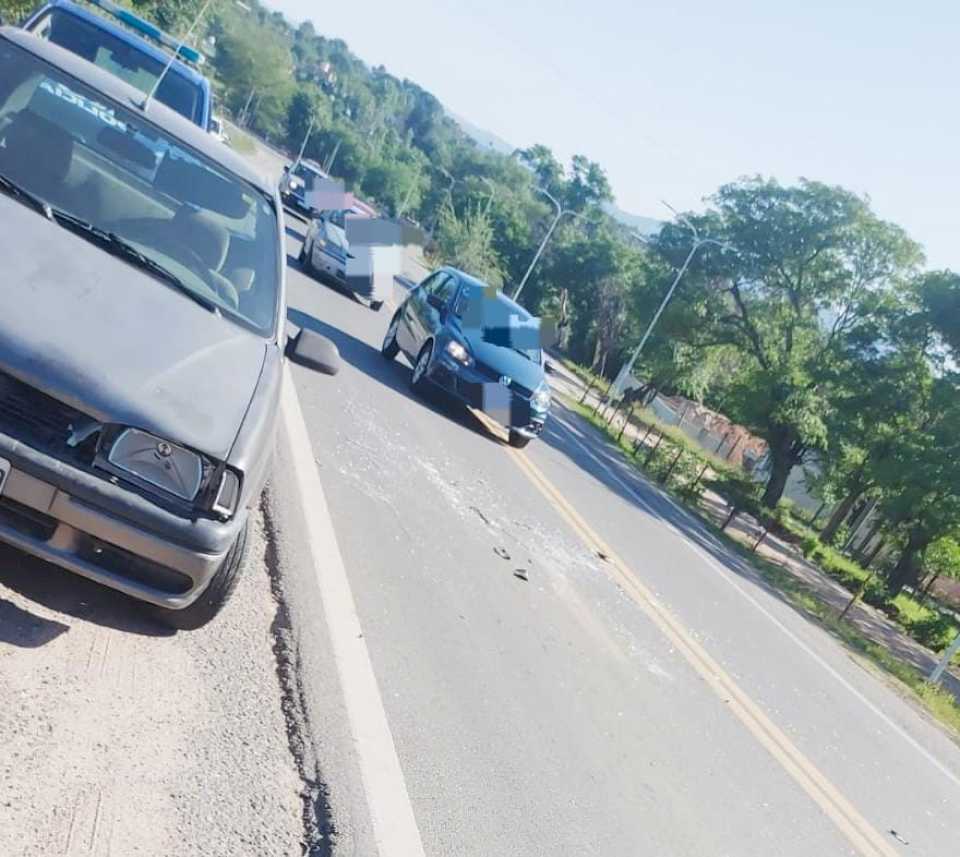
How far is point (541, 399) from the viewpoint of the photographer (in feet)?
37.9

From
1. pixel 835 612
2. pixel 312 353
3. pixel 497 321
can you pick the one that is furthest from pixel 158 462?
pixel 835 612

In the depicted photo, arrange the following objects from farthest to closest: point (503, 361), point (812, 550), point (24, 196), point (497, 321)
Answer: point (812, 550) → point (497, 321) → point (503, 361) → point (24, 196)

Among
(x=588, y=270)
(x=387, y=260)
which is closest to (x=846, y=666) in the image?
(x=387, y=260)

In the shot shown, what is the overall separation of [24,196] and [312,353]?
4.74ft

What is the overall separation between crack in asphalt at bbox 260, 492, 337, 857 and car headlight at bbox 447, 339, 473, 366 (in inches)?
266

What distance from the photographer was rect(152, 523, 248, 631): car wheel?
138 inches

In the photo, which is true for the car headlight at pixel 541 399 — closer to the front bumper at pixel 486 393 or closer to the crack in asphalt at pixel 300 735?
the front bumper at pixel 486 393

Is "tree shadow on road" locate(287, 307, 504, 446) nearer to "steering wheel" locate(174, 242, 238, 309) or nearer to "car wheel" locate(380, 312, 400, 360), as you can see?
"car wheel" locate(380, 312, 400, 360)

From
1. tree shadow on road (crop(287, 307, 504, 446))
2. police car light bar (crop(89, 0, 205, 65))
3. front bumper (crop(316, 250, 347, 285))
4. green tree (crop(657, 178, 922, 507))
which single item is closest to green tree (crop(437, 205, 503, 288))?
green tree (crop(657, 178, 922, 507))

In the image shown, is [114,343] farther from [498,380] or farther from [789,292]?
[789,292]

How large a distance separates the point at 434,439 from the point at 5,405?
22.2 ft

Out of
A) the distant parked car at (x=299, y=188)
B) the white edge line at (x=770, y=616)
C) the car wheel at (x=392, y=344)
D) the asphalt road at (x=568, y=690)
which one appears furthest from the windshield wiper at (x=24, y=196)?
the distant parked car at (x=299, y=188)

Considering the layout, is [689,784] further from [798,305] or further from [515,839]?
[798,305]

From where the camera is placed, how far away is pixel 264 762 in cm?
315
